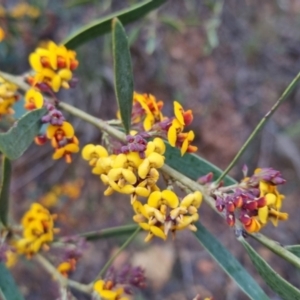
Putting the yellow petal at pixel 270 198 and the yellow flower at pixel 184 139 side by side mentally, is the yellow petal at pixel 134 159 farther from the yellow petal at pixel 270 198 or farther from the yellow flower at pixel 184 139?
the yellow petal at pixel 270 198

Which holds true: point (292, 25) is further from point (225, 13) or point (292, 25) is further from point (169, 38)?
point (169, 38)

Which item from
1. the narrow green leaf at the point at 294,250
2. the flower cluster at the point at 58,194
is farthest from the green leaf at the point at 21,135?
the flower cluster at the point at 58,194

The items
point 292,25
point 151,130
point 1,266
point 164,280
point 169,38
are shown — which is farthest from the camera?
point 292,25

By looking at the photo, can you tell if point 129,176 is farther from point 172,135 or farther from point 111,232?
point 111,232

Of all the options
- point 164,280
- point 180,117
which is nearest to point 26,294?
point 164,280

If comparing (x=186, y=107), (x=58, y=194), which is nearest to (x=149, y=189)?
(x=58, y=194)
